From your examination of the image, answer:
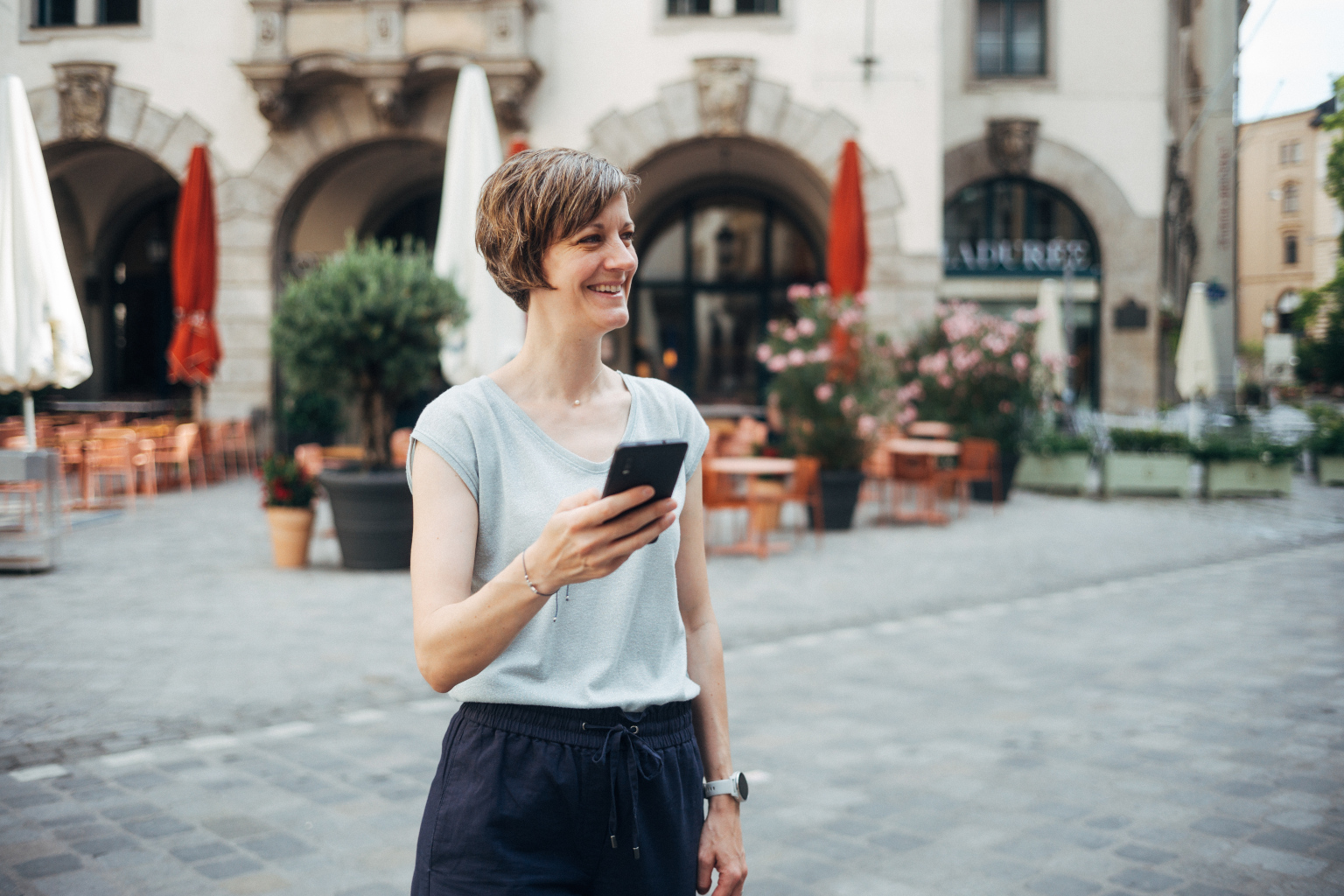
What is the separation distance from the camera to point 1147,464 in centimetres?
1416

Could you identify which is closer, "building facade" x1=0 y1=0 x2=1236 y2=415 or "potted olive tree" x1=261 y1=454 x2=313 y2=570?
"potted olive tree" x1=261 y1=454 x2=313 y2=570

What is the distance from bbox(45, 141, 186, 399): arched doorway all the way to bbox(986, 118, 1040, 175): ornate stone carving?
1395 cm

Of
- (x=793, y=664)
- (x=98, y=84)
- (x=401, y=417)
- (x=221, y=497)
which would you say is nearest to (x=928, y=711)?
(x=793, y=664)

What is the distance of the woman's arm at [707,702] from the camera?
67.4 inches

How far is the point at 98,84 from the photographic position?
9.23 m

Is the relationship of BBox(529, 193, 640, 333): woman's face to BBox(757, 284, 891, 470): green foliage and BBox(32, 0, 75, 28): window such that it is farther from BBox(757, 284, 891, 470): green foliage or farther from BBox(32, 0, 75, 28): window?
BBox(757, 284, 891, 470): green foliage

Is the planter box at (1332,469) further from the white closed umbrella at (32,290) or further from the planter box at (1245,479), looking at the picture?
the white closed umbrella at (32,290)

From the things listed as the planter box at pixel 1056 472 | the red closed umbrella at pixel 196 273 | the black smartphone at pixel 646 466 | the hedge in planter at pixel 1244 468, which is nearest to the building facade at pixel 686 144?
the red closed umbrella at pixel 196 273

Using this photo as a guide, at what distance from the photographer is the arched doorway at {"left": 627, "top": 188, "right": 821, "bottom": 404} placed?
19.3 m

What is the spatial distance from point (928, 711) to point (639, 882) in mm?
3712

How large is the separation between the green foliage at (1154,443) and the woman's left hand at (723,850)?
1382 cm

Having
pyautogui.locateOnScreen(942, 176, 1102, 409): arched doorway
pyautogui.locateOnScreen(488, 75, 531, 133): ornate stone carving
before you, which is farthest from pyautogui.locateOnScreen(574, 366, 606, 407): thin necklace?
pyautogui.locateOnScreen(942, 176, 1102, 409): arched doorway

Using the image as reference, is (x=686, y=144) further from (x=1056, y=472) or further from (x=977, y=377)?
(x=1056, y=472)

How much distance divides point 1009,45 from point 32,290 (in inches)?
680
